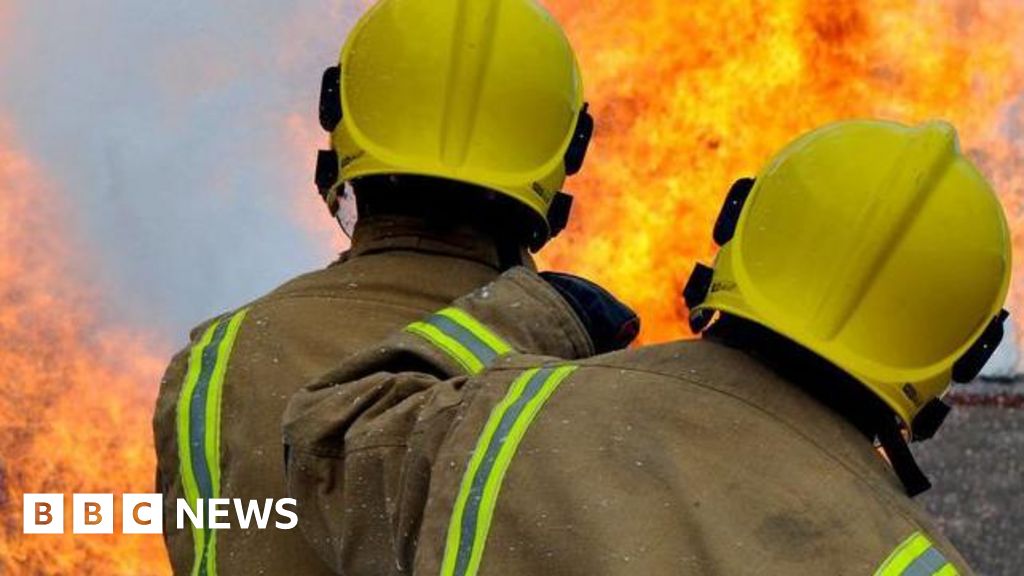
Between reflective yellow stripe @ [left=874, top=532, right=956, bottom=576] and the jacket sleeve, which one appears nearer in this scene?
reflective yellow stripe @ [left=874, top=532, right=956, bottom=576]

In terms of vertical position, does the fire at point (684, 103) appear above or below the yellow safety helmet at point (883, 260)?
below

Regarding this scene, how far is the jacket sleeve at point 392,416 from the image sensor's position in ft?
6.53

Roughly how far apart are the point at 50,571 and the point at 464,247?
15.3ft

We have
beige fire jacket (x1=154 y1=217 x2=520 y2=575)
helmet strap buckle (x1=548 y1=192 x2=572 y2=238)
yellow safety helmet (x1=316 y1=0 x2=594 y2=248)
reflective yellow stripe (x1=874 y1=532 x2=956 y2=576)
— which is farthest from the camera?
helmet strap buckle (x1=548 y1=192 x2=572 y2=238)

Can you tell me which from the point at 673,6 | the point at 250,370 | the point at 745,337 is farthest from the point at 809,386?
the point at 673,6

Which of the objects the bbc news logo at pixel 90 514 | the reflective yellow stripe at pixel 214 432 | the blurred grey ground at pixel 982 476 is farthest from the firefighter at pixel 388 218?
the blurred grey ground at pixel 982 476

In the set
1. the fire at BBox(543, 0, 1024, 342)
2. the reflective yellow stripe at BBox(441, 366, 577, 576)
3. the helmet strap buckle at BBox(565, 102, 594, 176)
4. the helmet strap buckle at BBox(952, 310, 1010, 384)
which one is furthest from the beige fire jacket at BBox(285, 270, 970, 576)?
the fire at BBox(543, 0, 1024, 342)

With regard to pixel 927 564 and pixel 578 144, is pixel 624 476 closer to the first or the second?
pixel 927 564

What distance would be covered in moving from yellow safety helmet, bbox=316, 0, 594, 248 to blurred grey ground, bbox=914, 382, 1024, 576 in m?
5.26

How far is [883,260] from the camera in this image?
6.47ft

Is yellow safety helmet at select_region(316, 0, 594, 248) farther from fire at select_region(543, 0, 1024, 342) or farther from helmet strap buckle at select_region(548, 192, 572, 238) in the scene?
fire at select_region(543, 0, 1024, 342)

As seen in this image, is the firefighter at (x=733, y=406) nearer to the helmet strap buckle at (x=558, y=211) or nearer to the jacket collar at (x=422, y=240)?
the jacket collar at (x=422, y=240)

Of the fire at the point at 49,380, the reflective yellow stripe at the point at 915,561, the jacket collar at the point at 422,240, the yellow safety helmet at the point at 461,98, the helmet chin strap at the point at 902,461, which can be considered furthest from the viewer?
the fire at the point at 49,380

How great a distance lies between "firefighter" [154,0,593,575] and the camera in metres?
2.48
